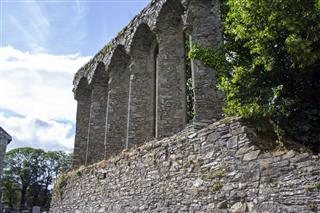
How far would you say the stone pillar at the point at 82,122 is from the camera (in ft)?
47.6

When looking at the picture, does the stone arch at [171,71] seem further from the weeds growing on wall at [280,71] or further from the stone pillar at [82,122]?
the stone pillar at [82,122]

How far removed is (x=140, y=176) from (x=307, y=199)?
4.34m

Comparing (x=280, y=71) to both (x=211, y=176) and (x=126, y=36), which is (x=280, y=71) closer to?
(x=211, y=176)

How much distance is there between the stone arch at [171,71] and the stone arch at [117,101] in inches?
98.6

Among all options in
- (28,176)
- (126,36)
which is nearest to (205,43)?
(126,36)

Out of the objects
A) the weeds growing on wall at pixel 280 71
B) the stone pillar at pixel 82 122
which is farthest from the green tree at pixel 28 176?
the weeds growing on wall at pixel 280 71

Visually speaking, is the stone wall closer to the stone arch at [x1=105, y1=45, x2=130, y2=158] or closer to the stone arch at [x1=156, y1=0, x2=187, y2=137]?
the stone arch at [x1=156, y1=0, x2=187, y2=137]

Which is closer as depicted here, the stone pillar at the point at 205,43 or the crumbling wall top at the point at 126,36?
the stone pillar at the point at 205,43

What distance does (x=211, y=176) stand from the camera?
6.37 m

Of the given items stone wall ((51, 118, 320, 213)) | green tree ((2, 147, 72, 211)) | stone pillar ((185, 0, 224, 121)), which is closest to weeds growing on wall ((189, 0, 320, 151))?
stone wall ((51, 118, 320, 213))

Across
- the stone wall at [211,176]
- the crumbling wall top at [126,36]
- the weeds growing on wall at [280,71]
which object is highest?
the crumbling wall top at [126,36]

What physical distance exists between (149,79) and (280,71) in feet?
18.0

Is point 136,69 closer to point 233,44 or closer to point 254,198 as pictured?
point 233,44

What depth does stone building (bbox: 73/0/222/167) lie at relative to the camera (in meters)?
8.89
